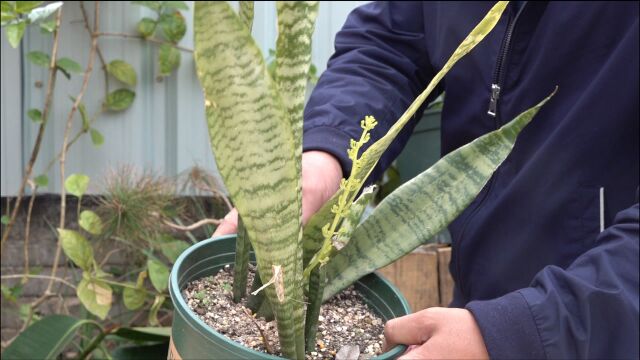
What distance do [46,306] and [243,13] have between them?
6.05ft

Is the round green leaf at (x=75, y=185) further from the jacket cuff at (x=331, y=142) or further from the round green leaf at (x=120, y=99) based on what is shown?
the jacket cuff at (x=331, y=142)

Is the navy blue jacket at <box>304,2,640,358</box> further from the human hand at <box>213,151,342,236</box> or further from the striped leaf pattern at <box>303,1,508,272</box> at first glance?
the striped leaf pattern at <box>303,1,508,272</box>

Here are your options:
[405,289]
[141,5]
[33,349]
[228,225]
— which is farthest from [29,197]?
[228,225]

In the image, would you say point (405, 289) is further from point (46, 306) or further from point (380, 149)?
point (380, 149)

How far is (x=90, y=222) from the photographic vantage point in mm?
1793

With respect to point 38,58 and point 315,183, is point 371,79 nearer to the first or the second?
point 315,183

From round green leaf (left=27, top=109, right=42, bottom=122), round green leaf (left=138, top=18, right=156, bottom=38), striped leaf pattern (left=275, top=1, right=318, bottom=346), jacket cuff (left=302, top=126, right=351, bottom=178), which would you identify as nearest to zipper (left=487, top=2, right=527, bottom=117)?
jacket cuff (left=302, top=126, right=351, bottom=178)

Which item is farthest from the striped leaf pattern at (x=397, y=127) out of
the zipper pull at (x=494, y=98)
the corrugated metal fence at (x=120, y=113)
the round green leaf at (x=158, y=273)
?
the corrugated metal fence at (x=120, y=113)

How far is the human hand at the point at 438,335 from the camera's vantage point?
653 millimetres

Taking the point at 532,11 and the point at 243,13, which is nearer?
the point at 243,13

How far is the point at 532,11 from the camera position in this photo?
1.10 m

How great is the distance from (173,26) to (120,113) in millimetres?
289

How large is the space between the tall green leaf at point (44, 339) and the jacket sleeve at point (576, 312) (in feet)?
2.94

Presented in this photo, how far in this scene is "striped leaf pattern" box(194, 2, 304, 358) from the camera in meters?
0.47
